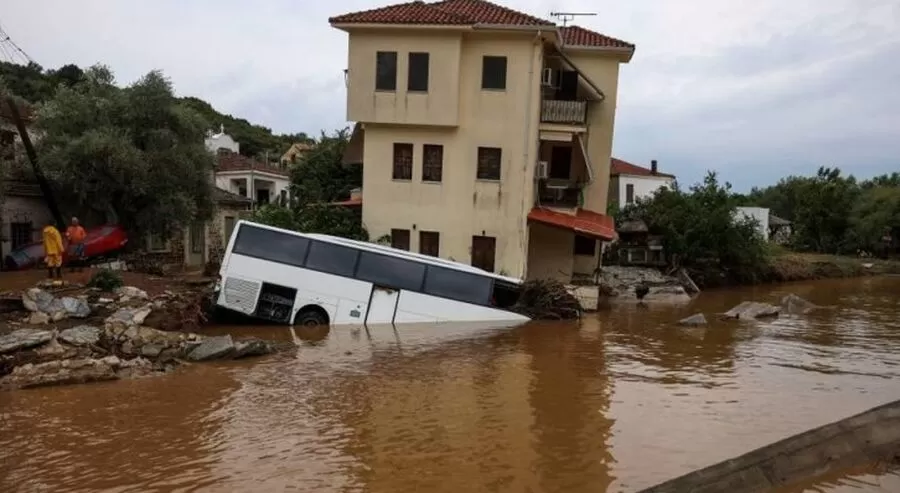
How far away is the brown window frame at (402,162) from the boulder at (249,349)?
482 inches

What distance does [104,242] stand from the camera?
80.4 ft

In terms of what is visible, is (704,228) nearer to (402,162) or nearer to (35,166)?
(402,162)


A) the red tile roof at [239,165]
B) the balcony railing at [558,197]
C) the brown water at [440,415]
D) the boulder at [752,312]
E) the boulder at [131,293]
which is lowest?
the brown water at [440,415]

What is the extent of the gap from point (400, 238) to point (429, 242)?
1.08 meters

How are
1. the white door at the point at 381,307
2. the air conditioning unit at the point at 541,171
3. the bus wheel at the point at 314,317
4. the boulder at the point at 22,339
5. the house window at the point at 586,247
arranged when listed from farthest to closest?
the house window at the point at 586,247
the air conditioning unit at the point at 541,171
the white door at the point at 381,307
the bus wheel at the point at 314,317
the boulder at the point at 22,339

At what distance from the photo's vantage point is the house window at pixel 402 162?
25812mm

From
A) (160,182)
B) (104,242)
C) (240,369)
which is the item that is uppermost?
(160,182)

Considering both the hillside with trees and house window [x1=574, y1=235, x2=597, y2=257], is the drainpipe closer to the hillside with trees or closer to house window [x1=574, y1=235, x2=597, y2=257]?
house window [x1=574, y1=235, x2=597, y2=257]

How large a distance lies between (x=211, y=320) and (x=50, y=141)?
11.6 metres

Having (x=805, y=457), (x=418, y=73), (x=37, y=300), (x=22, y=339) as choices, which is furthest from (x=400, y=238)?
(x=805, y=457)

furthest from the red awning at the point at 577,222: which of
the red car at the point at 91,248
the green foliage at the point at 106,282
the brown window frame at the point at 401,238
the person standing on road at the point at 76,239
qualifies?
the person standing on road at the point at 76,239

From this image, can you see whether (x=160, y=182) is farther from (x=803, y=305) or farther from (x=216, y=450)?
(x=803, y=305)

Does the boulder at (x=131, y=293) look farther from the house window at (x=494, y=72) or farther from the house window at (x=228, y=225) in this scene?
the house window at (x=228, y=225)

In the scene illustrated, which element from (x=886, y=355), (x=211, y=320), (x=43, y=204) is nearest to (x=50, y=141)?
(x=43, y=204)
